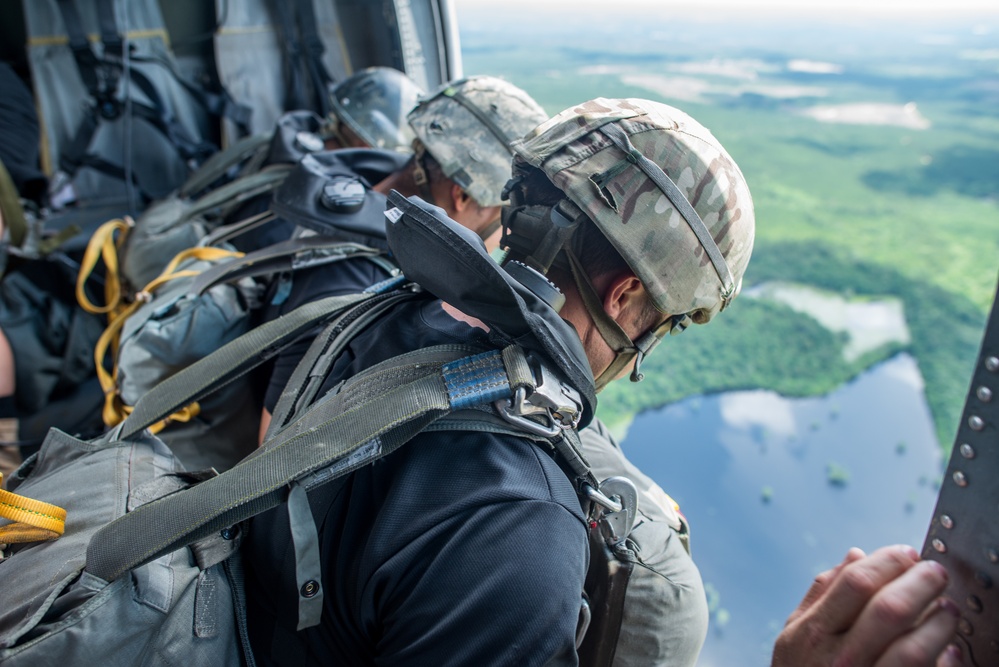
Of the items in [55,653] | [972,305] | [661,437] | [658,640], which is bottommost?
[661,437]

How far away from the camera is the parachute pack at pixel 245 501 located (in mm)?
867

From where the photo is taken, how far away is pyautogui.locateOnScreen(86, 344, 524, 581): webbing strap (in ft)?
2.89

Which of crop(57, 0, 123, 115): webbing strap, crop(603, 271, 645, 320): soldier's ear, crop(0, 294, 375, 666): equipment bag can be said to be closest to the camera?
crop(0, 294, 375, 666): equipment bag

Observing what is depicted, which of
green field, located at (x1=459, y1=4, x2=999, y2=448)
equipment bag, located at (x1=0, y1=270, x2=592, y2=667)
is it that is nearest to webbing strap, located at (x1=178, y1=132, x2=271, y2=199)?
green field, located at (x1=459, y1=4, x2=999, y2=448)

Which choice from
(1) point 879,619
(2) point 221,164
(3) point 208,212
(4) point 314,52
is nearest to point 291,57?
(4) point 314,52

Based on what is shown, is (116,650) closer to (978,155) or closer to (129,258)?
(129,258)

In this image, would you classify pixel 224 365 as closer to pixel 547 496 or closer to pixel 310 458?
pixel 310 458

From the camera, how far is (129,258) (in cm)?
250

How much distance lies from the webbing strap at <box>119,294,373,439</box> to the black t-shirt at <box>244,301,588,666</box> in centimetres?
33

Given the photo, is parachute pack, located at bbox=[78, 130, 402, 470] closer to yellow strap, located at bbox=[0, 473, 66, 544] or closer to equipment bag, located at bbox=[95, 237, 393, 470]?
equipment bag, located at bbox=[95, 237, 393, 470]

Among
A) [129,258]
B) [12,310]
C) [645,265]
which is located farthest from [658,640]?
[12,310]

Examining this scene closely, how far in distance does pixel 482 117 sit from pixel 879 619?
1845 millimetres

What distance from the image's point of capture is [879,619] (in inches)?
28.7

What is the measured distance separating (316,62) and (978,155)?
4065 millimetres
